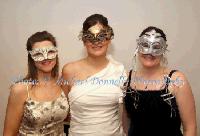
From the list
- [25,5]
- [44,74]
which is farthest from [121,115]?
[25,5]

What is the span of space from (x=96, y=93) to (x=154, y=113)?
404 mm

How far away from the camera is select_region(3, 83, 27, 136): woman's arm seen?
1.75 metres

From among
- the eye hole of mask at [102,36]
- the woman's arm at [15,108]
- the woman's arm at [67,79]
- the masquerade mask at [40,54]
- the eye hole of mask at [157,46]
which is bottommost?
the woman's arm at [15,108]

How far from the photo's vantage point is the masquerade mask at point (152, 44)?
5.69 feet

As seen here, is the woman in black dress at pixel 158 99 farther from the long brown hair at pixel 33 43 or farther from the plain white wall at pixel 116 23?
the long brown hair at pixel 33 43

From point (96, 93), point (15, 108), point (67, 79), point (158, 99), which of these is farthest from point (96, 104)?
point (15, 108)

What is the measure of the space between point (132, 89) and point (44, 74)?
0.60 m

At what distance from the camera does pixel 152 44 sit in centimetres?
173

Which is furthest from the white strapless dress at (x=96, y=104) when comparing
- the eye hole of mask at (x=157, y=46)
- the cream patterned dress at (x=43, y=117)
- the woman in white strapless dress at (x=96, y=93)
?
the eye hole of mask at (x=157, y=46)

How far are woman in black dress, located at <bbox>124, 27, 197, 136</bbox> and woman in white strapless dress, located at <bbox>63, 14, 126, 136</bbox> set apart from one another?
147mm

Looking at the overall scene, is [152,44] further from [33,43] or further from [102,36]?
[33,43]

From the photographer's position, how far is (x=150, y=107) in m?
1.75

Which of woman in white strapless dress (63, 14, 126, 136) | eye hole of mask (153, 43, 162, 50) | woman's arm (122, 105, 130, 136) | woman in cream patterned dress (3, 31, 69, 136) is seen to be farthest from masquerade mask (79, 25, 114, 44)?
woman's arm (122, 105, 130, 136)

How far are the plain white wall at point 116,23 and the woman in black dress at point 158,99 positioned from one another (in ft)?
1.53
